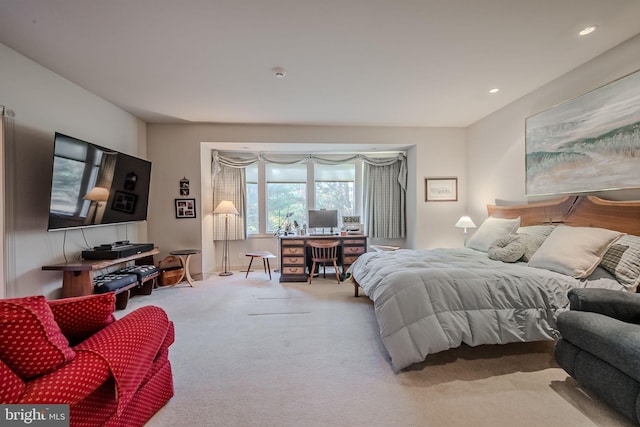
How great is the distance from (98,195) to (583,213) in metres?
5.34

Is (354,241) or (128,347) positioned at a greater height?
(354,241)

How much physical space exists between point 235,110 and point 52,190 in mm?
2286

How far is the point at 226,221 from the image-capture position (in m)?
5.18

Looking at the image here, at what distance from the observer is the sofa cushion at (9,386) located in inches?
33.5

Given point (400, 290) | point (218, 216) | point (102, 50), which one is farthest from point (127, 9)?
point (218, 216)

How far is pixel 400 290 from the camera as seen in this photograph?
6.80 feet

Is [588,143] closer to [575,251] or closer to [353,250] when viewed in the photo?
[575,251]

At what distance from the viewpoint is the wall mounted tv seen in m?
2.68

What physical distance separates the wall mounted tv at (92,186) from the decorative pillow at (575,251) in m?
4.71

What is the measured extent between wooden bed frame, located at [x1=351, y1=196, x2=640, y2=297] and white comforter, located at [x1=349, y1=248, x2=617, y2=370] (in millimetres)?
686

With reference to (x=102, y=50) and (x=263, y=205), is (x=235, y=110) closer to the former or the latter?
(x=102, y=50)

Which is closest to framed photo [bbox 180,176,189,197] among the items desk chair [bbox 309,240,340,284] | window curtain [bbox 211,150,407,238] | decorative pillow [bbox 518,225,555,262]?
window curtain [bbox 211,150,407,238]

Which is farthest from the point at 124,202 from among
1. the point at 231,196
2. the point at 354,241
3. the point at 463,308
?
the point at 463,308

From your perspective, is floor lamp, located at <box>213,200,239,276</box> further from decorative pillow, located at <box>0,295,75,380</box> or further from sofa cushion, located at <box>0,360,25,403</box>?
sofa cushion, located at <box>0,360,25,403</box>
